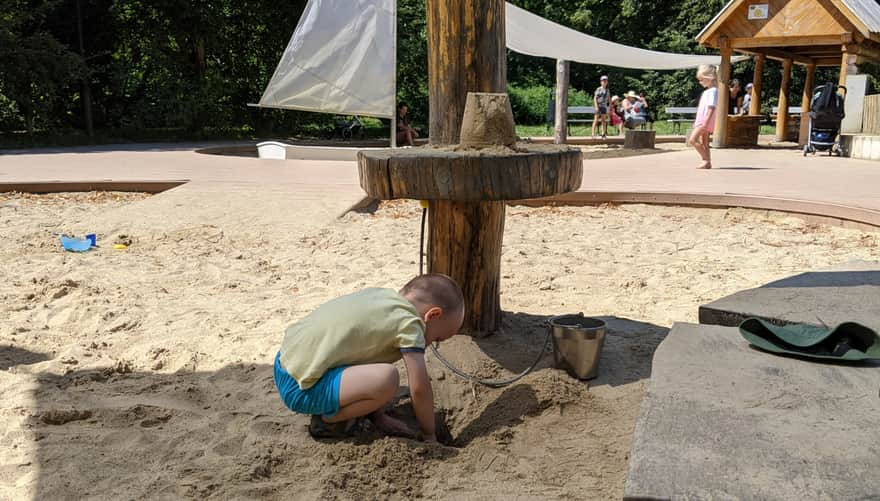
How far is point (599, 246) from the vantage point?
5914mm

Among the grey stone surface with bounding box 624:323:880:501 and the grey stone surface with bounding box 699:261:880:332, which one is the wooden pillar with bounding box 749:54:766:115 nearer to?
the grey stone surface with bounding box 699:261:880:332

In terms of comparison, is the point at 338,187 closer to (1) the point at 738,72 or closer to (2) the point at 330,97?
(2) the point at 330,97

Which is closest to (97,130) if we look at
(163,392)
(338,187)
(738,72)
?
(338,187)

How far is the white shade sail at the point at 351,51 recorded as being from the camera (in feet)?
44.0

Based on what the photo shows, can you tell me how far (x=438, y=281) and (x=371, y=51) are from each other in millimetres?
11353

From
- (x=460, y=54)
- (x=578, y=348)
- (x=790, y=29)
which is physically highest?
(x=790, y=29)

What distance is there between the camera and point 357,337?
2508mm

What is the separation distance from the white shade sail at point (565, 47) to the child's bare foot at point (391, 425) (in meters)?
13.6

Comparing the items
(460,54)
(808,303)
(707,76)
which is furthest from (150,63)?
(808,303)

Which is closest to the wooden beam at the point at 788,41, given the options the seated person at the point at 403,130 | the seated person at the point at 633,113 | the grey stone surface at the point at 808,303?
the seated person at the point at 633,113

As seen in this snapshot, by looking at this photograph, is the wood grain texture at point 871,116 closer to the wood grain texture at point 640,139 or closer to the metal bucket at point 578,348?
the wood grain texture at point 640,139

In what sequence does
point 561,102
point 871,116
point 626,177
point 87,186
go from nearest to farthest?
point 87,186 < point 626,177 < point 871,116 < point 561,102

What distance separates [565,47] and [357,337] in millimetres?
15178

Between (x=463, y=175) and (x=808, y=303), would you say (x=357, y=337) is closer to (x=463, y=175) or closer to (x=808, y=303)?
(x=463, y=175)
